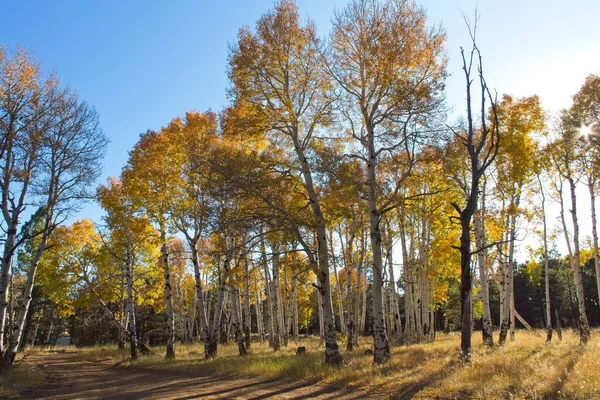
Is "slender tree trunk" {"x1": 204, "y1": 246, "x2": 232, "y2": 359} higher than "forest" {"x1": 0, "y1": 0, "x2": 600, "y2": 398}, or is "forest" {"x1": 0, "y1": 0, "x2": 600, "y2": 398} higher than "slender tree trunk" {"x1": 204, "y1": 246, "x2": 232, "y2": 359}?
"forest" {"x1": 0, "y1": 0, "x2": 600, "y2": 398}

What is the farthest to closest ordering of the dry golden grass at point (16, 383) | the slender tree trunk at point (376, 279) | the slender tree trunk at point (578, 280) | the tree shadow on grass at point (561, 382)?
the slender tree trunk at point (578, 280) < the slender tree trunk at point (376, 279) < the dry golden grass at point (16, 383) < the tree shadow on grass at point (561, 382)

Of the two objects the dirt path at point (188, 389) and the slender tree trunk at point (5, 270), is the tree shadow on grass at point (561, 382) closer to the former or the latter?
the dirt path at point (188, 389)

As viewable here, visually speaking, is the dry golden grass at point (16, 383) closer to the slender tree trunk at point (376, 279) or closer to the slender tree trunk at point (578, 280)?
the slender tree trunk at point (376, 279)

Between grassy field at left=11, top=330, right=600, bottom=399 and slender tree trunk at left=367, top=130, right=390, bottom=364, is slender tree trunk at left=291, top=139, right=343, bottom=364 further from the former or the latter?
slender tree trunk at left=367, top=130, right=390, bottom=364

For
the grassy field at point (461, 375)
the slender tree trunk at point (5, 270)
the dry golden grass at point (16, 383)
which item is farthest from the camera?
the slender tree trunk at point (5, 270)

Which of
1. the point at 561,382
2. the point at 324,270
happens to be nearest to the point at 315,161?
the point at 324,270

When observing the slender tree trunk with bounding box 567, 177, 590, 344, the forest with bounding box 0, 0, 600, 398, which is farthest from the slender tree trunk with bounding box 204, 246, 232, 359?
the slender tree trunk with bounding box 567, 177, 590, 344

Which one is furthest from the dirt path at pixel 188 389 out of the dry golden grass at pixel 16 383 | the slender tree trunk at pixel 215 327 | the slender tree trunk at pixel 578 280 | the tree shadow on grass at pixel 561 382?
the slender tree trunk at pixel 578 280

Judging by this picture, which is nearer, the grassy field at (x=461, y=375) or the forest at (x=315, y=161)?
the grassy field at (x=461, y=375)

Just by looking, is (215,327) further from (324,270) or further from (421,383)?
(421,383)

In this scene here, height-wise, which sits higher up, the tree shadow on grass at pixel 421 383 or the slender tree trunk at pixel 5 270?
the slender tree trunk at pixel 5 270

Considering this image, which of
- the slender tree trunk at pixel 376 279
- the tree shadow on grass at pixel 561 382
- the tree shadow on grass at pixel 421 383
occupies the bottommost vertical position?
the tree shadow on grass at pixel 421 383

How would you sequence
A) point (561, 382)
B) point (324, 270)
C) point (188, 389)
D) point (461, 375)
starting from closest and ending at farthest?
1. point (561, 382)
2. point (461, 375)
3. point (188, 389)
4. point (324, 270)

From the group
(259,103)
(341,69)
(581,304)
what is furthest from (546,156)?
(259,103)
